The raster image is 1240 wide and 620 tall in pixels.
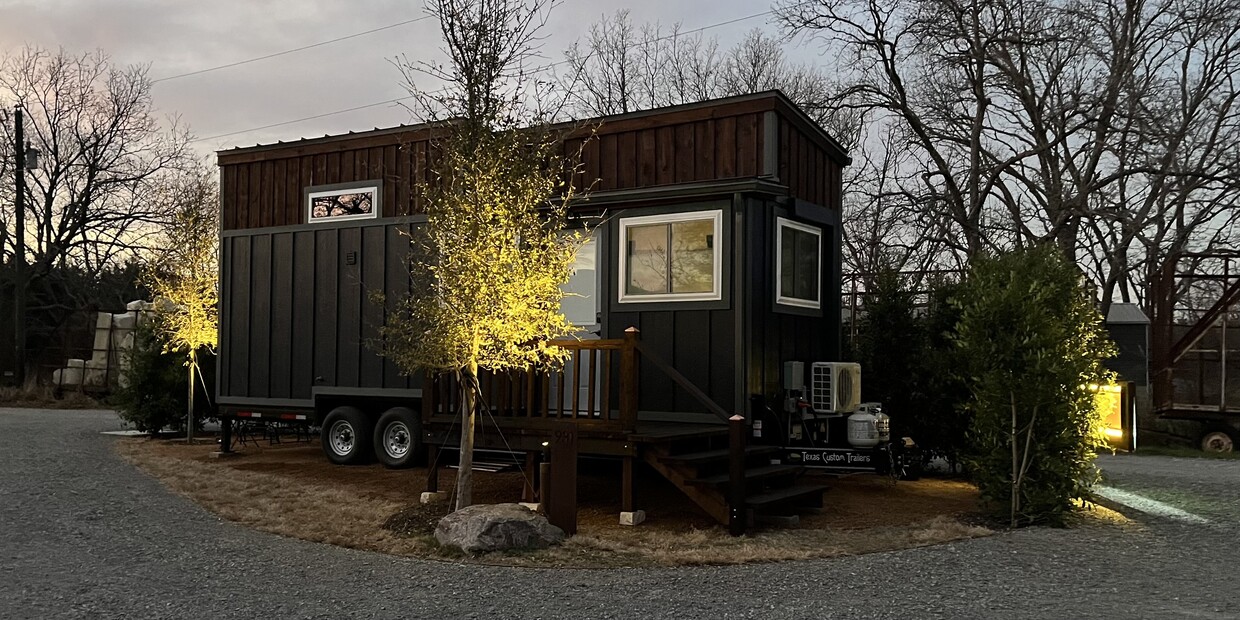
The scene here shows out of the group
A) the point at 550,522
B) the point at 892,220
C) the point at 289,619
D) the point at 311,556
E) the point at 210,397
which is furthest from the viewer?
the point at 892,220

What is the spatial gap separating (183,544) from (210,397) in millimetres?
9180

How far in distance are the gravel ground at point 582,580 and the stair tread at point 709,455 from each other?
133cm

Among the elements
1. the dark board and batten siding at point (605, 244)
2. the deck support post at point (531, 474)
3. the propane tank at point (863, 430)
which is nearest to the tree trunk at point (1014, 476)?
the propane tank at point (863, 430)

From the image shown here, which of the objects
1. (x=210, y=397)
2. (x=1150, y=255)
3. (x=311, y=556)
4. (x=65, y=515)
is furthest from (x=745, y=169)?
(x=1150, y=255)

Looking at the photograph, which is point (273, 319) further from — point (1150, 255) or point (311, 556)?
point (1150, 255)

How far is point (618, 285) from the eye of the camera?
30.8 feet

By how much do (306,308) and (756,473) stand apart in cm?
615

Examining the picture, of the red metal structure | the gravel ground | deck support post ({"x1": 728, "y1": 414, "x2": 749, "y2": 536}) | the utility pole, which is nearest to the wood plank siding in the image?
deck support post ({"x1": 728, "y1": 414, "x2": 749, "y2": 536})

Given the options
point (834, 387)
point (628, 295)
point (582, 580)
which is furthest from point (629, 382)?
point (834, 387)

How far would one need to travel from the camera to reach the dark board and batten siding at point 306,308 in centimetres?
1105

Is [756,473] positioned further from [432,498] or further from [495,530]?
[432,498]

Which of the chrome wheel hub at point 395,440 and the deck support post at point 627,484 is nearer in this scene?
the deck support post at point 627,484

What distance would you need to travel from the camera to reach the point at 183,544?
713 cm

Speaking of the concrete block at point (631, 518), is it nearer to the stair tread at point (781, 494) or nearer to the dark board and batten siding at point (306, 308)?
the stair tread at point (781, 494)
